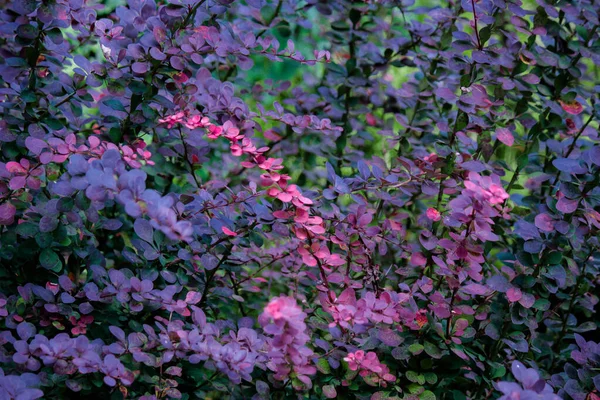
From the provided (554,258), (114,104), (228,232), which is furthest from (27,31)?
(554,258)

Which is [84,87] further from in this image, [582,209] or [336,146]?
[582,209]

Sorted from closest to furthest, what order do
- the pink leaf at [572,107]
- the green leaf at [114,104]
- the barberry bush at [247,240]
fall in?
the barberry bush at [247,240] → the green leaf at [114,104] → the pink leaf at [572,107]

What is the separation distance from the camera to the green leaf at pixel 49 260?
1617 millimetres

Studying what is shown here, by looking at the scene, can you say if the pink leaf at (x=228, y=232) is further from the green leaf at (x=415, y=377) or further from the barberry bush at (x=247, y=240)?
the green leaf at (x=415, y=377)

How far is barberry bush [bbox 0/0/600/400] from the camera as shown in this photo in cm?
150

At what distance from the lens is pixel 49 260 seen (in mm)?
1623

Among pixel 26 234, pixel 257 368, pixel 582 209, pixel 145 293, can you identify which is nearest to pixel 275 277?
pixel 257 368

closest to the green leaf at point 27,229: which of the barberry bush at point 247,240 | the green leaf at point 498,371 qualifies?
the barberry bush at point 247,240

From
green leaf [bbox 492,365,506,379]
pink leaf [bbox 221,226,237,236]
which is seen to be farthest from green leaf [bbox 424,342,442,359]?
pink leaf [bbox 221,226,237,236]

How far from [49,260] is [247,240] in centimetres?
48

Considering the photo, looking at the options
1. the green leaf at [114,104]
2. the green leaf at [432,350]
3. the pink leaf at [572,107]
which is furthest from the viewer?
the pink leaf at [572,107]

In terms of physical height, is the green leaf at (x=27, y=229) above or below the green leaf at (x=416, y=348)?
above

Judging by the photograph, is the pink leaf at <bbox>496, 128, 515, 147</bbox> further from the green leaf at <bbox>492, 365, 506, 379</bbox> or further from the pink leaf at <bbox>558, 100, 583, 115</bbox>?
the green leaf at <bbox>492, 365, 506, 379</bbox>

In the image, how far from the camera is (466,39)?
181cm
